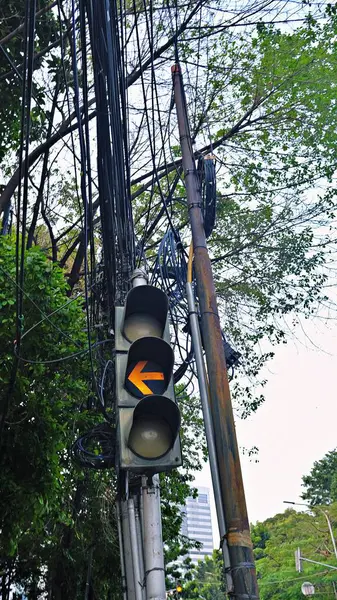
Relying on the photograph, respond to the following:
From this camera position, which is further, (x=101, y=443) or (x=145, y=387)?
(x=101, y=443)

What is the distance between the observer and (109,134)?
4383mm

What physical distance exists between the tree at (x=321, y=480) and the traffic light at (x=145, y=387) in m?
43.3

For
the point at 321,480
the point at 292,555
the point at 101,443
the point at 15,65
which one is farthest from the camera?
the point at 321,480

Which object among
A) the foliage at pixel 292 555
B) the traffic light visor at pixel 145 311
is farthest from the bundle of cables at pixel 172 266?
the foliage at pixel 292 555

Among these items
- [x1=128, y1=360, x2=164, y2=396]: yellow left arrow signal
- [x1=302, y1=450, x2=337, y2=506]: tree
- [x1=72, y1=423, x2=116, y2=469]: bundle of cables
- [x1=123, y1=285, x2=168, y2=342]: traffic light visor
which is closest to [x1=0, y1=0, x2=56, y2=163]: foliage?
[x1=72, y1=423, x2=116, y2=469]: bundle of cables

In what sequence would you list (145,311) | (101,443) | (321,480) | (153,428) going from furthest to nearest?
(321,480)
(101,443)
(145,311)
(153,428)

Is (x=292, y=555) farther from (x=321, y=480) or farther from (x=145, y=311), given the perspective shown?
(x=145, y=311)

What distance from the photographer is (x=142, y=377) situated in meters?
2.61

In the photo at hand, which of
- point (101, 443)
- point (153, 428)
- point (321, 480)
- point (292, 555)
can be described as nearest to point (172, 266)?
point (101, 443)

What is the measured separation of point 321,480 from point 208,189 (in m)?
44.2

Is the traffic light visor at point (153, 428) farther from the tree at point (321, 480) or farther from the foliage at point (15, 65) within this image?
the tree at point (321, 480)

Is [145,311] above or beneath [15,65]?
beneath

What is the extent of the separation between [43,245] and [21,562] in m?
6.08

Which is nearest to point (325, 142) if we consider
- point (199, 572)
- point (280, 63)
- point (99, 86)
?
point (280, 63)
